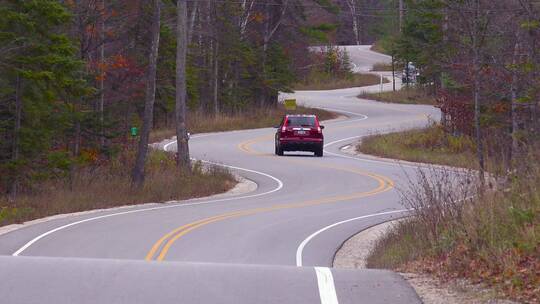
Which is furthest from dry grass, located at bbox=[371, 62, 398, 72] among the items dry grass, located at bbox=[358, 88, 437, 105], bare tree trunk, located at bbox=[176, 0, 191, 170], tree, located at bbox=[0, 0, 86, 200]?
tree, located at bbox=[0, 0, 86, 200]

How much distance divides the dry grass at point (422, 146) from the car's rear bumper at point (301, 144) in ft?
11.5

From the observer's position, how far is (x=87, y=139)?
1371 inches

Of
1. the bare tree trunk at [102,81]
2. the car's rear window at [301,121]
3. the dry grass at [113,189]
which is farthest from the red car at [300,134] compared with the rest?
the bare tree trunk at [102,81]

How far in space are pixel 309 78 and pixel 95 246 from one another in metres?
79.4

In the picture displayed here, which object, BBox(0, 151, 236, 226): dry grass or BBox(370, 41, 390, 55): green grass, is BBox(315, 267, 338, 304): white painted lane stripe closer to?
BBox(0, 151, 236, 226): dry grass

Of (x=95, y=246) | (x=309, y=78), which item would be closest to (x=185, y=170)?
(x=95, y=246)

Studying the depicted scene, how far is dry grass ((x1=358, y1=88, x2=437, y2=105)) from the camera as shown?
7700 cm

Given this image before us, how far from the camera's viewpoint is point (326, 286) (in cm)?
983

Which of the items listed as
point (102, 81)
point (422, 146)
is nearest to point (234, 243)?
point (102, 81)

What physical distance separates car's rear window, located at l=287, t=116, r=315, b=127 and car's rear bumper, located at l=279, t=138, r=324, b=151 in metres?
0.75

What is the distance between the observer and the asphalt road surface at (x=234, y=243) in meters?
9.53

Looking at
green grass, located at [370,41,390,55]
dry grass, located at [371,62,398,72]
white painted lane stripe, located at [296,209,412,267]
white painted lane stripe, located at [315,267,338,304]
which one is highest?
green grass, located at [370,41,390,55]

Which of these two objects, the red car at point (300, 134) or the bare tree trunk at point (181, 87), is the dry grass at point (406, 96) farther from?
the bare tree trunk at point (181, 87)

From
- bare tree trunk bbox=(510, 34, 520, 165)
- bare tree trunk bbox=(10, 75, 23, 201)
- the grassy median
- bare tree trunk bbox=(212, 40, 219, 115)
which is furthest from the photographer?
bare tree trunk bbox=(212, 40, 219, 115)
